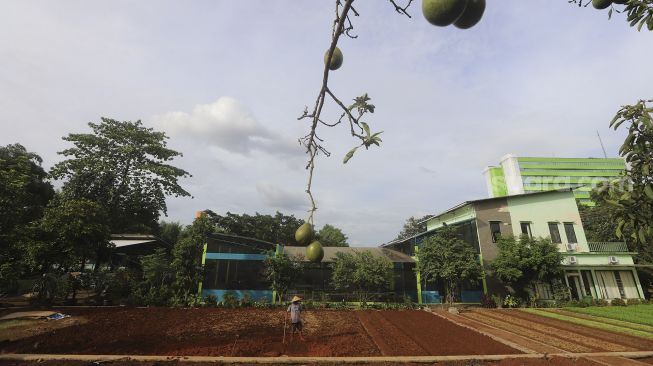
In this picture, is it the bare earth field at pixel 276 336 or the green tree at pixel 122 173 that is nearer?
the bare earth field at pixel 276 336

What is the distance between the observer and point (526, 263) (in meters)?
14.8

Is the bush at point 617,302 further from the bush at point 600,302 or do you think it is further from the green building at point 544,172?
the green building at point 544,172

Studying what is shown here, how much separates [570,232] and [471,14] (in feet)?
69.2

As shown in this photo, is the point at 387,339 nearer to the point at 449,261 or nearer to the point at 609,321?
the point at 449,261

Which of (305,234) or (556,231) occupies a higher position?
(556,231)

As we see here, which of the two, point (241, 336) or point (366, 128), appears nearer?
point (366, 128)

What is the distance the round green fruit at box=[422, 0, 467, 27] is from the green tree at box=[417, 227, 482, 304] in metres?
15.5

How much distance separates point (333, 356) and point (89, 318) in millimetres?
8775

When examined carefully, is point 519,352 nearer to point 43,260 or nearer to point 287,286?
point 287,286

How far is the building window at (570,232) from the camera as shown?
1741cm

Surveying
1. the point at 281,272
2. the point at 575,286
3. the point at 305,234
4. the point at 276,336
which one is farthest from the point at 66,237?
the point at 575,286

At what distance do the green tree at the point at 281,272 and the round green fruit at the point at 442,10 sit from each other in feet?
48.9

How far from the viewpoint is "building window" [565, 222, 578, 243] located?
17.4m

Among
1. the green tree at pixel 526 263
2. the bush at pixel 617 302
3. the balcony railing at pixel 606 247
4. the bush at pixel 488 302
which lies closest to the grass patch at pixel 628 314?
the green tree at pixel 526 263
